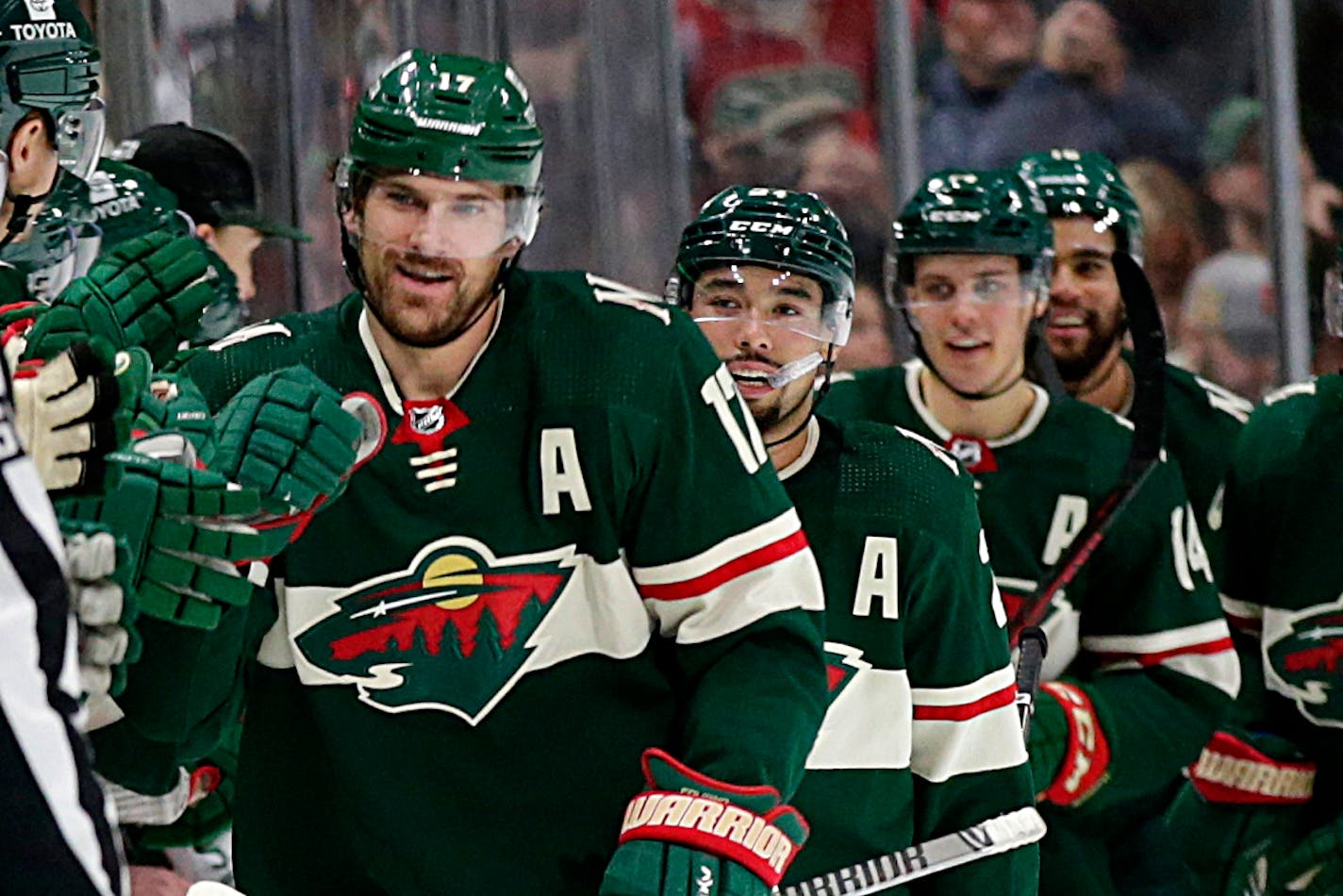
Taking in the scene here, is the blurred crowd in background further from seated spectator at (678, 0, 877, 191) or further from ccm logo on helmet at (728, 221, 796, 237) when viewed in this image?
ccm logo on helmet at (728, 221, 796, 237)

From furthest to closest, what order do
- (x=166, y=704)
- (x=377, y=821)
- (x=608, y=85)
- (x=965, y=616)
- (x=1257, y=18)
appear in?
(x=1257, y=18), (x=608, y=85), (x=965, y=616), (x=377, y=821), (x=166, y=704)

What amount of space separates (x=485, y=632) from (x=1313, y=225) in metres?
5.34

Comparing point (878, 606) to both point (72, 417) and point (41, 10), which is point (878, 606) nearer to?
point (41, 10)

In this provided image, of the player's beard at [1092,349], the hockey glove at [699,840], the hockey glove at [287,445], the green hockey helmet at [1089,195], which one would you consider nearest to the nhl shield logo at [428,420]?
the hockey glove at [287,445]

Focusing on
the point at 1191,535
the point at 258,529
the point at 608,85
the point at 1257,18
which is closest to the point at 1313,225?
the point at 1257,18

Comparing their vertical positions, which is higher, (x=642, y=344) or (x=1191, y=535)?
(x=642, y=344)

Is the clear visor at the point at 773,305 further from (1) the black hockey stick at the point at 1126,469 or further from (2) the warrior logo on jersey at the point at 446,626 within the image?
(2) the warrior logo on jersey at the point at 446,626

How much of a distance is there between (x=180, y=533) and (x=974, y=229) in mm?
2256

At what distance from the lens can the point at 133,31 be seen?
455 cm

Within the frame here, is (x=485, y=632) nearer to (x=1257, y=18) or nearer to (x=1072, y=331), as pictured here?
(x=1072, y=331)

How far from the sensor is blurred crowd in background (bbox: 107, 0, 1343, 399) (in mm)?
6859

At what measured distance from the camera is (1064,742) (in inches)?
153

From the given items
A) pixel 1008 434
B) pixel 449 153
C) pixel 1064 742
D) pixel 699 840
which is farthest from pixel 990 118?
pixel 699 840

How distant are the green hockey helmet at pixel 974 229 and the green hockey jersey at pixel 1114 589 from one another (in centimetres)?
25
